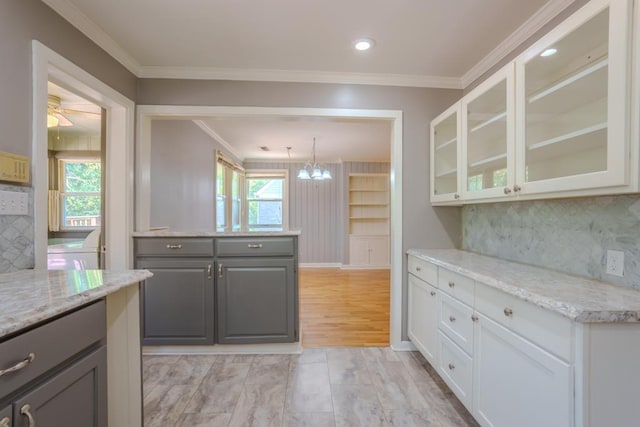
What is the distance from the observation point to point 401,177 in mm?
2604

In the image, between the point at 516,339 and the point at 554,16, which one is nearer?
the point at 516,339

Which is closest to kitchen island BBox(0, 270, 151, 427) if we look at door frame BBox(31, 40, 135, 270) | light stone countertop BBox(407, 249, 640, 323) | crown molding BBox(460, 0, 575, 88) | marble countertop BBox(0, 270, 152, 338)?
marble countertop BBox(0, 270, 152, 338)

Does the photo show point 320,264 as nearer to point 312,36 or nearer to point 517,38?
point 312,36

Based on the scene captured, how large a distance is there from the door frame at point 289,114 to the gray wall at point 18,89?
85cm

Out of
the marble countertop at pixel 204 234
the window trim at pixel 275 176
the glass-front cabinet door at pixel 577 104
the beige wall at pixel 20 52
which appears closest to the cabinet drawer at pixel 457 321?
the glass-front cabinet door at pixel 577 104

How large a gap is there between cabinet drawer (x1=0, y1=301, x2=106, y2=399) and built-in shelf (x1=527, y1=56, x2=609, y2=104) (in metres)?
2.11

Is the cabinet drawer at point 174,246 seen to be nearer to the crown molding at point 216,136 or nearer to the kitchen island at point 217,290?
the kitchen island at point 217,290

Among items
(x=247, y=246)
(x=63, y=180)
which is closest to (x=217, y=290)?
(x=247, y=246)

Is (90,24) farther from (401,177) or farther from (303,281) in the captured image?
(303,281)

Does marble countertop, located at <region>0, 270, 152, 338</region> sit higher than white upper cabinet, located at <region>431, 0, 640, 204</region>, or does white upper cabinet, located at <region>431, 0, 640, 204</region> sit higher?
white upper cabinet, located at <region>431, 0, 640, 204</region>

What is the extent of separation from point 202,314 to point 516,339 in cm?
220

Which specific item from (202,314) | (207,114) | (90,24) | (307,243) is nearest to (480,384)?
(202,314)

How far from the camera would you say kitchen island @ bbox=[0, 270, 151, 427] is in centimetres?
76

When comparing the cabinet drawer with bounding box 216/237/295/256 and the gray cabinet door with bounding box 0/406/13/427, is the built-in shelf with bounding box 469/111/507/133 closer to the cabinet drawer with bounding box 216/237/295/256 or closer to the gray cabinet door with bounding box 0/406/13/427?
the cabinet drawer with bounding box 216/237/295/256
